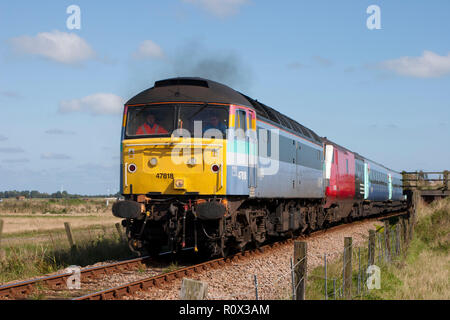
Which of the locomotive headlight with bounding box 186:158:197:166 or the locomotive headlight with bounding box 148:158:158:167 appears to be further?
the locomotive headlight with bounding box 148:158:158:167

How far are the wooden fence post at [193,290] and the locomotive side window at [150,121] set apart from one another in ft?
23.1

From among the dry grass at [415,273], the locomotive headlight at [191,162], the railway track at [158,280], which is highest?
the locomotive headlight at [191,162]

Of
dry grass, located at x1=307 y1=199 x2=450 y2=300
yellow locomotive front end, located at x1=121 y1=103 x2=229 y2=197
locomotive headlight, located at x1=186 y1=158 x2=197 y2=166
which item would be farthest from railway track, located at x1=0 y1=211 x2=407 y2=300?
dry grass, located at x1=307 y1=199 x2=450 y2=300

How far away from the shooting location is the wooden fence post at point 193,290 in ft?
17.9

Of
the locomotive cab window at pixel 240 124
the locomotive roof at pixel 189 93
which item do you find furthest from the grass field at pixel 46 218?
the locomotive cab window at pixel 240 124

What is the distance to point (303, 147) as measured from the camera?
62.8 ft

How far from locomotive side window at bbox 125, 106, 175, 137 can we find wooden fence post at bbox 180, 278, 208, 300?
23.1 ft

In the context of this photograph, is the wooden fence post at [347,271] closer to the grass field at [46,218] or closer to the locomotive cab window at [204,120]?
the locomotive cab window at [204,120]

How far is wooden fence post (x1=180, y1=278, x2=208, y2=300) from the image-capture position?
5441 mm

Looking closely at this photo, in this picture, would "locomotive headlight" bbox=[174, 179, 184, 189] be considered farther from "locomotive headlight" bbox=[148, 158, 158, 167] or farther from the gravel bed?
the gravel bed
